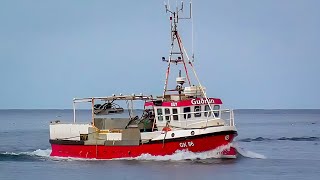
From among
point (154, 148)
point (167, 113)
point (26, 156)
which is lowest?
Answer: point (26, 156)

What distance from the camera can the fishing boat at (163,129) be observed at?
4294 centimetres

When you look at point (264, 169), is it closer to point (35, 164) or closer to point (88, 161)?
point (88, 161)

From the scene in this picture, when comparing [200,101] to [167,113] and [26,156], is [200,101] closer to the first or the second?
[167,113]

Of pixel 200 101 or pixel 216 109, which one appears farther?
pixel 216 109

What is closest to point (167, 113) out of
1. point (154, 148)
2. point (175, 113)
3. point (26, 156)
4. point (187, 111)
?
point (175, 113)

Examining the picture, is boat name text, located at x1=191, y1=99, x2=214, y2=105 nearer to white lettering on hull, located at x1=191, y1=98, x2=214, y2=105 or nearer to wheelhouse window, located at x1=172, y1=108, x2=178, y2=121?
white lettering on hull, located at x1=191, y1=98, x2=214, y2=105

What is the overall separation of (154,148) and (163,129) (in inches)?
49.3

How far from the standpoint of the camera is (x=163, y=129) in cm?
4394

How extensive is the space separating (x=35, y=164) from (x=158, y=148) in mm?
9244

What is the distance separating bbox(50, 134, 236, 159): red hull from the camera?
42844 millimetres

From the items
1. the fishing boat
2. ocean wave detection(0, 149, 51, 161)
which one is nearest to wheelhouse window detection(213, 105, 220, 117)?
the fishing boat

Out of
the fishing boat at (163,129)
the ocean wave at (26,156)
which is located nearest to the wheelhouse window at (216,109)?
the fishing boat at (163,129)

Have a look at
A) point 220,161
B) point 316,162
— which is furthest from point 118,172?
point 316,162

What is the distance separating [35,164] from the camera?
48.1 m
